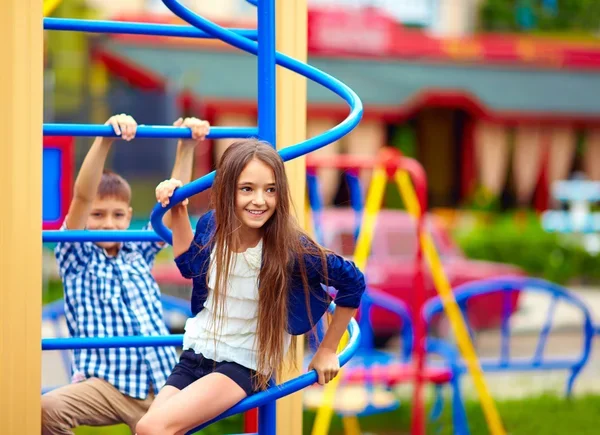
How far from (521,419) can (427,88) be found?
37.3 ft

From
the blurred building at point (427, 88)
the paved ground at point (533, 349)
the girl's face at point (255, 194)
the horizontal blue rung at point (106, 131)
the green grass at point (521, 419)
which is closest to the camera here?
the girl's face at point (255, 194)

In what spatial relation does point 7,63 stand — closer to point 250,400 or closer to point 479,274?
point 250,400

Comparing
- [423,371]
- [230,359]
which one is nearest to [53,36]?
[423,371]

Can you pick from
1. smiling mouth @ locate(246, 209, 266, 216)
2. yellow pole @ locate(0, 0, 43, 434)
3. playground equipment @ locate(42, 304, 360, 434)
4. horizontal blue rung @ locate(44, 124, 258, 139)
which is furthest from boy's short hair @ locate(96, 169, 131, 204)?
smiling mouth @ locate(246, 209, 266, 216)

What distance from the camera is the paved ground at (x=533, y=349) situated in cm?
717

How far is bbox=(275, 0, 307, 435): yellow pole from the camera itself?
10.5 feet

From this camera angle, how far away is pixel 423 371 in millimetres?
5219

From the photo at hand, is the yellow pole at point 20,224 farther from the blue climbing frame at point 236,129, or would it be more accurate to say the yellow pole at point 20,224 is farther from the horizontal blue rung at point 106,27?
the horizontal blue rung at point 106,27

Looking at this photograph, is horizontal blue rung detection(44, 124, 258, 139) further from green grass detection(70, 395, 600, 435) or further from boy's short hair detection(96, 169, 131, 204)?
green grass detection(70, 395, 600, 435)

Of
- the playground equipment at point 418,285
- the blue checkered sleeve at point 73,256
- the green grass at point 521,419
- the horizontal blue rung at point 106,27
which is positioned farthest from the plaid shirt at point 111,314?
the green grass at point 521,419

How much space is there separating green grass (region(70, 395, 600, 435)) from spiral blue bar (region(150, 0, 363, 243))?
2.80 metres

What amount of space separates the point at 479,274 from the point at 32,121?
6.44 m

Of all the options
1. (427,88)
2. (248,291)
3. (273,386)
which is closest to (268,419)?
(273,386)

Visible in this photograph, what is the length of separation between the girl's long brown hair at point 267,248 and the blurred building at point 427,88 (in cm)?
1232
